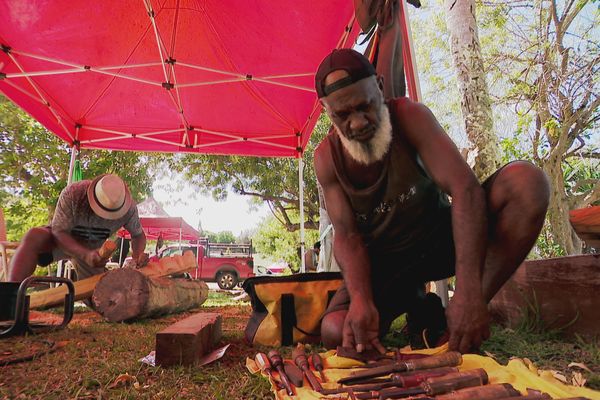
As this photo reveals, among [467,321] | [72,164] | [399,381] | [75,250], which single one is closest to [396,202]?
[467,321]

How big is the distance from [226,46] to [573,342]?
16.4 feet

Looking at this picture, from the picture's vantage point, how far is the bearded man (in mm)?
1600

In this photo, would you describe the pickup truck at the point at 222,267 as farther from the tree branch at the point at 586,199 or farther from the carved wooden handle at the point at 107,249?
the carved wooden handle at the point at 107,249

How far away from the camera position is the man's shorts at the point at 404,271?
6.70 ft

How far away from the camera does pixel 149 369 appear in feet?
5.34

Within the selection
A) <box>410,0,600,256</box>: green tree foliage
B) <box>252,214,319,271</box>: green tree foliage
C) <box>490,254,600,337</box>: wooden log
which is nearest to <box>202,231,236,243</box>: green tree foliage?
<box>252,214,319,271</box>: green tree foliage

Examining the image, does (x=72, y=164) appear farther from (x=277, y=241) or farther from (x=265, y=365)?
(x=277, y=241)

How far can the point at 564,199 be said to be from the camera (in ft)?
25.6

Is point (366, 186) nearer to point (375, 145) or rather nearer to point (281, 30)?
point (375, 145)

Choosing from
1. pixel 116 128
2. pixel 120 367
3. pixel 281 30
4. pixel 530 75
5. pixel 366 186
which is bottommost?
pixel 120 367

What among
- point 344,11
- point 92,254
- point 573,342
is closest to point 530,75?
point 344,11

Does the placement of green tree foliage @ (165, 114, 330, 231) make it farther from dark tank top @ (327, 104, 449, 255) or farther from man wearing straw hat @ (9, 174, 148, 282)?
dark tank top @ (327, 104, 449, 255)

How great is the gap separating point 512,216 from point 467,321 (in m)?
Answer: 0.55

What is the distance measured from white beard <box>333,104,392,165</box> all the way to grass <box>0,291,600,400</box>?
1.10 metres
